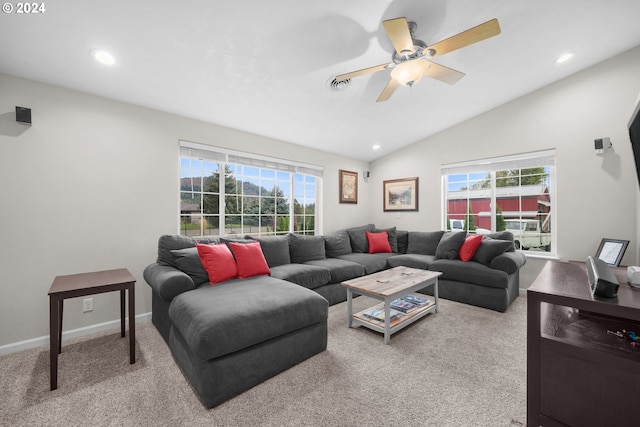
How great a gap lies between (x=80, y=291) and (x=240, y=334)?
1224 mm

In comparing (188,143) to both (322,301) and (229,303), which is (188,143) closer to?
(229,303)

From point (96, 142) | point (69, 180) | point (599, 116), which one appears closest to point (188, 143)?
point (96, 142)

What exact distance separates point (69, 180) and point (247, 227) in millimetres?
1964

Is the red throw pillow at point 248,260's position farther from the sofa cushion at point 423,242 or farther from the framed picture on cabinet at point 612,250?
the framed picture on cabinet at point 612,250

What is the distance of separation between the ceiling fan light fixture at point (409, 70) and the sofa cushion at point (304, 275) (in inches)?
85.4

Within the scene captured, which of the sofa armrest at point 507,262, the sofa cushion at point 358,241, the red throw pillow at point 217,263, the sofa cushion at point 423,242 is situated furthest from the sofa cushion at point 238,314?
the sofa cushion at point 423,242

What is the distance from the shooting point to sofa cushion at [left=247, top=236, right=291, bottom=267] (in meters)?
3.26

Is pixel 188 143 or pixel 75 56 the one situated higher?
pixel 75 56

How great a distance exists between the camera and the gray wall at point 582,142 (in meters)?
2.98

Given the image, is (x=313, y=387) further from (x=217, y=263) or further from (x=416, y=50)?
(x=416, y=50)

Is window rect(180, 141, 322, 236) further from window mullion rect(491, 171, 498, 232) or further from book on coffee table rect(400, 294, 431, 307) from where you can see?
window mullion rect(491, 171, 498, 232)

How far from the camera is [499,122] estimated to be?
394 cm

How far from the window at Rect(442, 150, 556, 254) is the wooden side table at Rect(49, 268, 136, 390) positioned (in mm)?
4594

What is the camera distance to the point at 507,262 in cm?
312
